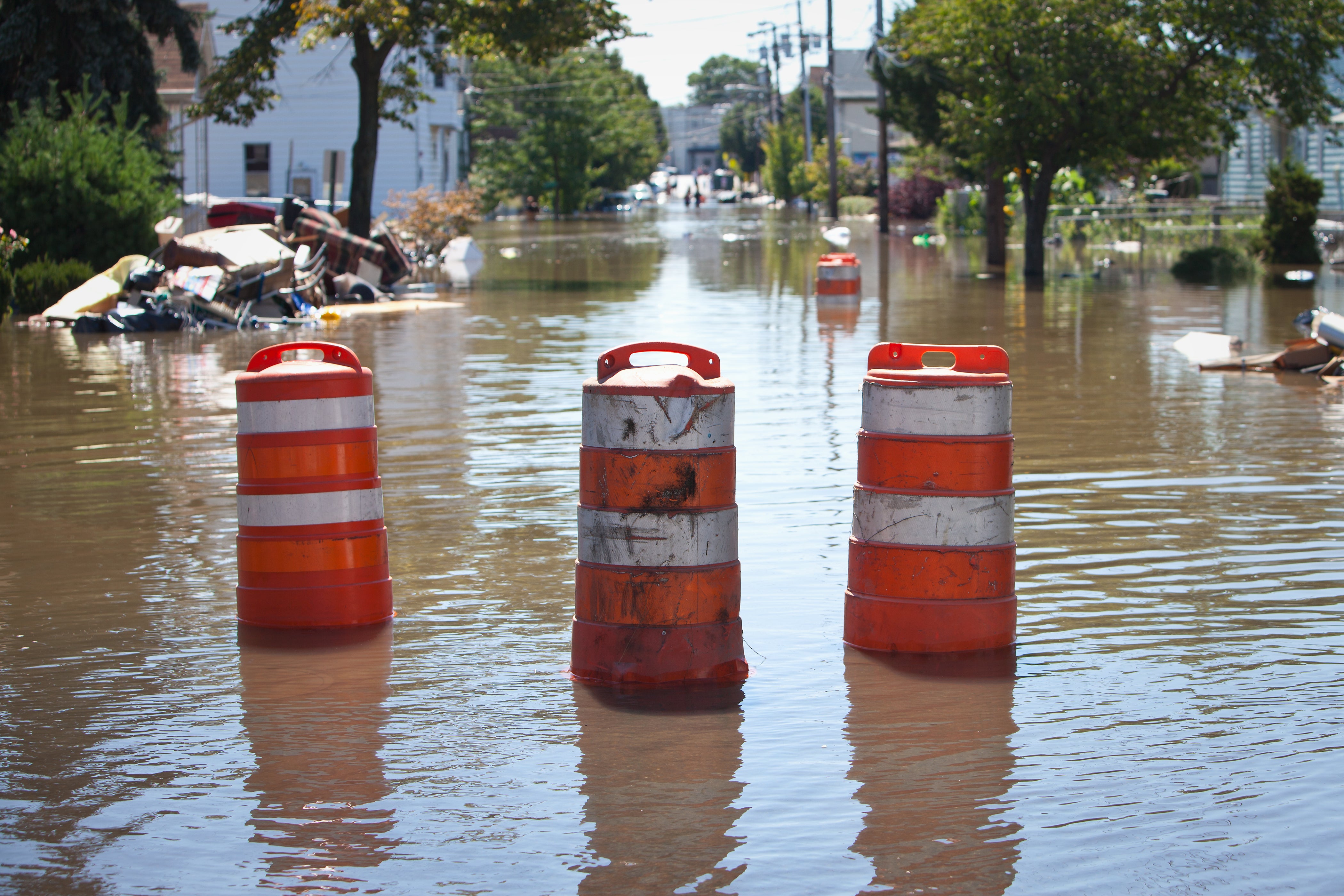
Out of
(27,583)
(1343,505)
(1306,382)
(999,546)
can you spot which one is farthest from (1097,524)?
(1306,382)

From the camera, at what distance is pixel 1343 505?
8445 millimetres

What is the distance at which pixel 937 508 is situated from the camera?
562 centimetres

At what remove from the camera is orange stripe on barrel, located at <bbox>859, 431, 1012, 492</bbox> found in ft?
18.3

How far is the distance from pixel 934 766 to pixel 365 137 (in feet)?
88.8

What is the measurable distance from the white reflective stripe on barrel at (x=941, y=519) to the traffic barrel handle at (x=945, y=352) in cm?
48

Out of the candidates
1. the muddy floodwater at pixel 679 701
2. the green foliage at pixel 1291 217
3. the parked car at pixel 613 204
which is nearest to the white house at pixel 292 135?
the green foliage at pixel 1291 217

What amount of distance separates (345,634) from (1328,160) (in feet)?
123

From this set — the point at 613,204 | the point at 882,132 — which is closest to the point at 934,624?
the point at 882,132

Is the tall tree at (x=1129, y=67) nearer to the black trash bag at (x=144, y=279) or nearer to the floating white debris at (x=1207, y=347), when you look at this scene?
the floating white debris at (x=1207, y=347)

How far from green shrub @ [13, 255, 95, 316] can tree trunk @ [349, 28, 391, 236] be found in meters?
8.82

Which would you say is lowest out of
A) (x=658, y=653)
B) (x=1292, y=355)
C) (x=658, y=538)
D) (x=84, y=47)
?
(x=658, y=653)

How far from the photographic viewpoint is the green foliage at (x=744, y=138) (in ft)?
534

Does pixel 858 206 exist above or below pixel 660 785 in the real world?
above

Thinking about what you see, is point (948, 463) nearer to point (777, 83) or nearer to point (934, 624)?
point (934, 624)
